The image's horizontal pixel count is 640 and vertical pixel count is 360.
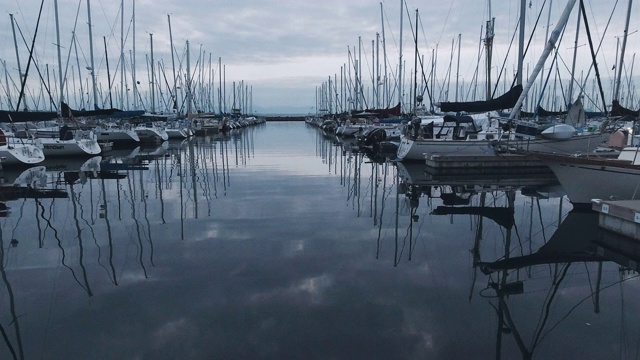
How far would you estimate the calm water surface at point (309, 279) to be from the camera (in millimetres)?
5242

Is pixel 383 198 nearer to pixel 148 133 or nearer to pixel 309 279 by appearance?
pixel 309 279

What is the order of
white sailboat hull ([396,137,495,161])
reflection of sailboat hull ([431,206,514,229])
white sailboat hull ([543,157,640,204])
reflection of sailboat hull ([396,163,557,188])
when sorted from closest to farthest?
white sailboat hull ([543,157,640,204]), reflection of sailboat hull ([431,206,514,229]), reflection of sailboat hull ([396,163,557,188]), white sailboat hull ([396,137,495,161])

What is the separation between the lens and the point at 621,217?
364 inches

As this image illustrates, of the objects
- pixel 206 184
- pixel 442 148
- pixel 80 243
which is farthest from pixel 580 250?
pixel 442 148

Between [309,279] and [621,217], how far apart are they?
6.58m

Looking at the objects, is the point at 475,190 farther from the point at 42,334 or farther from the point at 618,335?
the point at 42,334

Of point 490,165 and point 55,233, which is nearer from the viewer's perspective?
point 55,233

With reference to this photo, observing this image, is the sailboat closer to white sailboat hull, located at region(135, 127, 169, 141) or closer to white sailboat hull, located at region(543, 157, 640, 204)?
white sailboat hull, located at region(135, 127, 169, 141)

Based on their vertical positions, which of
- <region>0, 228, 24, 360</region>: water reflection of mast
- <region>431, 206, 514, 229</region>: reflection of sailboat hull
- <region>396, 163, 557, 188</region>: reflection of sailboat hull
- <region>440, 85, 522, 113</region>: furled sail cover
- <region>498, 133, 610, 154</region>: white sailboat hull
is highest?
<region>440, 85, 522, 113</region>: furled sail cover

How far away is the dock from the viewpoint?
8.90 metres

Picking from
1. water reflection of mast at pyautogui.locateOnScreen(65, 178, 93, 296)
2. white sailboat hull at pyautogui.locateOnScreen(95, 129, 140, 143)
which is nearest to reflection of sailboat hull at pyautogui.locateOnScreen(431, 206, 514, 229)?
water reflection of mast at pyautogui.locateOnScreen(65, 178, 93, 296)

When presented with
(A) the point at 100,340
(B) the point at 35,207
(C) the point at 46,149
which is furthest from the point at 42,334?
(C) the point at 46,149

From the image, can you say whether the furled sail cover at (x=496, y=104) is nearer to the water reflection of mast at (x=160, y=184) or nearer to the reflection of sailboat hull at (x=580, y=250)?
the reflection of sailboat hull at (x=580, y=250)

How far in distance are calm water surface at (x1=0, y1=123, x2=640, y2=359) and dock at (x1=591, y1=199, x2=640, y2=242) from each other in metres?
0.40
